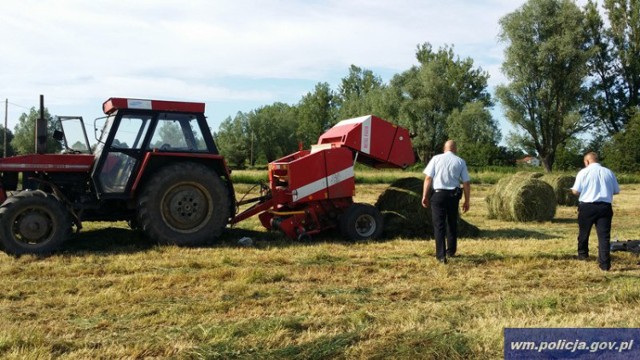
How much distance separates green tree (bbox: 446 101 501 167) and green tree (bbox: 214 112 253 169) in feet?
77.8

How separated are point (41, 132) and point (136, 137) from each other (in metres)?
1.21

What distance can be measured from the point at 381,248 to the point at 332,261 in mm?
1359

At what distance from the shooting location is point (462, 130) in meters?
52.1

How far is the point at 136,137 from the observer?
887 cm

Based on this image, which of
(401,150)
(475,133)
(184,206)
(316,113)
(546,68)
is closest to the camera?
(184,206)

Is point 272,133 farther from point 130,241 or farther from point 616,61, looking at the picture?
point 130,241

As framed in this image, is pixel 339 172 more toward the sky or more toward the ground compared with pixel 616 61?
more toward the ground


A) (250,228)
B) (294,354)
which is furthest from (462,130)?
(294,354)

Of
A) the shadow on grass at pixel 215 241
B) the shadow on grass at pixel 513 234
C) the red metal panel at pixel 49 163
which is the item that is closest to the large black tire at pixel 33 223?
the shadow on grass at pixel 215 241

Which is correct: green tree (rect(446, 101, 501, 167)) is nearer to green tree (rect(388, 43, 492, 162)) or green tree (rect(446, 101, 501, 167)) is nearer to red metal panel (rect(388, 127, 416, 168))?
green tree (rect(388, 43, 492, 162))

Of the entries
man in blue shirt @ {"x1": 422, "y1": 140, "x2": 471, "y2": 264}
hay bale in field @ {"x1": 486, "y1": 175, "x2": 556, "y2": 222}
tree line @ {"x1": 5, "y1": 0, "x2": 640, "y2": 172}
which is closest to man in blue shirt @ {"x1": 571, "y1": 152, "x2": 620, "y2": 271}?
man in blue shirt @ {"x1": 422, "y1": 140, "x2": 471, "y2": 264}

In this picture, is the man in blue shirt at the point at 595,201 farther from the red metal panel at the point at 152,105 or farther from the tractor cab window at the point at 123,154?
the tractor cab window at the point at 123,154

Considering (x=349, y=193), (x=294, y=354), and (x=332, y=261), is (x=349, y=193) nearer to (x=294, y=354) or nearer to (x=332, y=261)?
(x=332, y=261)

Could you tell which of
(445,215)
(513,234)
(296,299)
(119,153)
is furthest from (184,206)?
A: (513,234)
